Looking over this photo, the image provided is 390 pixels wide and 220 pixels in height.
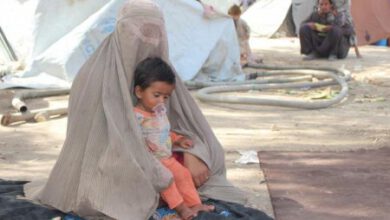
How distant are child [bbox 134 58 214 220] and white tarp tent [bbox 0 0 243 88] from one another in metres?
4.51

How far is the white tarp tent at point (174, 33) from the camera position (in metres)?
7.48

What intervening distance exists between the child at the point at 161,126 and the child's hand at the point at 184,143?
0.06 meters

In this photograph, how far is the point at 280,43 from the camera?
13.4 m

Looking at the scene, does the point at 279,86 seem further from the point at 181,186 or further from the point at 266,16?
the point at 266,16

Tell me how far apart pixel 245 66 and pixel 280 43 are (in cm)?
466

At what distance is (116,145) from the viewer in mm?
2867

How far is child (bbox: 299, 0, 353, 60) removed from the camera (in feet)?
32.6

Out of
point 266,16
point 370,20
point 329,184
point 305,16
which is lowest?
point 266,16

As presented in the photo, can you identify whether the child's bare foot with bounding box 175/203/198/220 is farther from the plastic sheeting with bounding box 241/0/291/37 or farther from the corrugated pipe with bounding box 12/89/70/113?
the plastic sheeting with bounding box 241/0/291/37

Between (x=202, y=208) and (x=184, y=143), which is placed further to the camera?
(x=184, y=143)

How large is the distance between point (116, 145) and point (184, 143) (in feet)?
1.25

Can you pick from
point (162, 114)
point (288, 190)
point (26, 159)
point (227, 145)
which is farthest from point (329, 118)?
point (162, 114)

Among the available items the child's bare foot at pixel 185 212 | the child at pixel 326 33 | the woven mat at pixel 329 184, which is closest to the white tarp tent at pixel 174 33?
the child at pixel 326 33

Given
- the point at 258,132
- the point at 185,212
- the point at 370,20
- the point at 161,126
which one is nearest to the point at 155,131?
the point at 161,126
